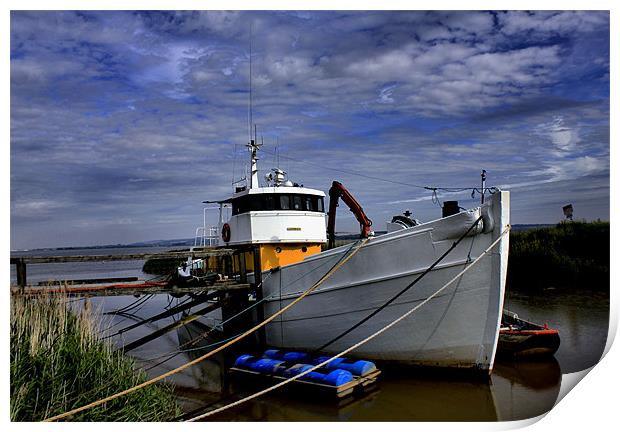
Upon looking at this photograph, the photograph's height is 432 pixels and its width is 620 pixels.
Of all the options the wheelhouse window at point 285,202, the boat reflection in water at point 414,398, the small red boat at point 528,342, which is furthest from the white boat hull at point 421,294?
the wheelhouse window at point 285,202

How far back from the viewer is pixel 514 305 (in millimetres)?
15031

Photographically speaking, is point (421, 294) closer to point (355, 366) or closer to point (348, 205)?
point (355, 366)

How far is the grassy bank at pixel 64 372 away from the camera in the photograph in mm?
5219

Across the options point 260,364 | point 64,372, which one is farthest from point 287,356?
point 64,372

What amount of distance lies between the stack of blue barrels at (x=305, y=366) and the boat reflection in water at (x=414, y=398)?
25 centimetres

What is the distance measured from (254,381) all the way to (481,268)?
4.32m

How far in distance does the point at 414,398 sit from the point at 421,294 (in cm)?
160

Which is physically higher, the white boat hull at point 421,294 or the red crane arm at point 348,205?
the red crane arm at point 348,205

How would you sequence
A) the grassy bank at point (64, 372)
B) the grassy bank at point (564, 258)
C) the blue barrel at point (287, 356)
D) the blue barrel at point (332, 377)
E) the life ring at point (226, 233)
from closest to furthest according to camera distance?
the grassy bank at point (64, 372) → the blue barrel at point (332, 377) → the blue barrel at point (287, 356) → the life ring at point (226, 233) → the grassy bank at point (564, 258)

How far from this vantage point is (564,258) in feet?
59.9

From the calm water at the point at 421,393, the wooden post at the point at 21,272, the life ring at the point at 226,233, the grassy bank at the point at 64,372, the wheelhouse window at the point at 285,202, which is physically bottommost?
the calm water at the point at 421,393

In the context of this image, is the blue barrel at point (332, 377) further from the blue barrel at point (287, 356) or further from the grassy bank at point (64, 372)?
the grassy bank at point (64, 372)
